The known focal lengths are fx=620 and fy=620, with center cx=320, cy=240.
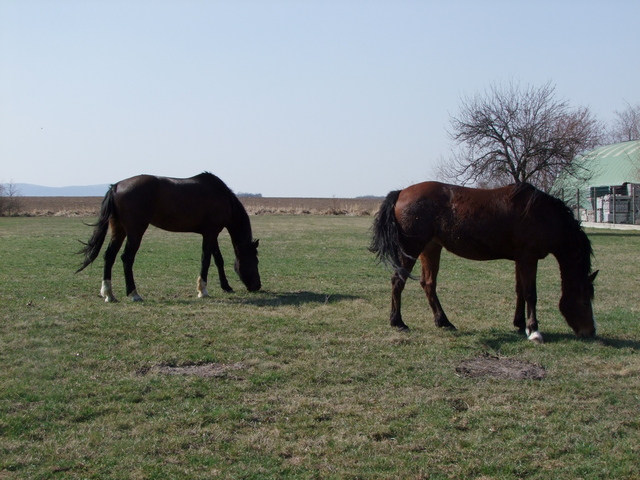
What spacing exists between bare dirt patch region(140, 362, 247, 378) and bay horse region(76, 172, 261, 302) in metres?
4.03

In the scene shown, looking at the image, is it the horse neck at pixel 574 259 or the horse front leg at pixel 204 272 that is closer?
the horse neck at pixel 574 259

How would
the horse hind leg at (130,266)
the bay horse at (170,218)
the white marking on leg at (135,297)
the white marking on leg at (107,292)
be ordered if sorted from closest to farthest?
the white marking on leg at (107,292) < the white marking on leg at (135,297) < the horse hind leg at (130,266) < the bay horse at (170,218)

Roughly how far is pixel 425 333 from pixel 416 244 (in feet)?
3.76

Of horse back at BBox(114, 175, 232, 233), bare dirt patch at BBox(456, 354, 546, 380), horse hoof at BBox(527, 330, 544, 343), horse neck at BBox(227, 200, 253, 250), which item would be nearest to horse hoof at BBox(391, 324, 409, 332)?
bare dirt patch at BBox(456, 354, 546, 380)

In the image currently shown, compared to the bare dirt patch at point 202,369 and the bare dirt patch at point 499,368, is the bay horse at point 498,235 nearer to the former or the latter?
the bare dirt patch at point 499,368

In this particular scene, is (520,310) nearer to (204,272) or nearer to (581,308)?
(581,308)

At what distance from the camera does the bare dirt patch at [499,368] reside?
19.6 feet

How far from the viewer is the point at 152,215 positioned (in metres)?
10.5

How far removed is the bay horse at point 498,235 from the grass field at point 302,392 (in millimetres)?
392

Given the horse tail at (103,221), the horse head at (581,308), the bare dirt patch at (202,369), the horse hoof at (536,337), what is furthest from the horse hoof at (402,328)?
the horse tail at (103,221)

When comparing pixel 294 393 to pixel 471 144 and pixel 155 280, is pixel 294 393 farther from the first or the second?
pixel 471 144

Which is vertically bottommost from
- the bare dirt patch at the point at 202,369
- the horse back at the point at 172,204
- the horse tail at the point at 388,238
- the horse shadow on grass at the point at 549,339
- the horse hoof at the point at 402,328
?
the horse shadow on grass at the point at 549,339

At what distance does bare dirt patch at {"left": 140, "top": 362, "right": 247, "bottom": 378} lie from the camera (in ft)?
19.5

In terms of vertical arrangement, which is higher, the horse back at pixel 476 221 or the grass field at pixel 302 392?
the horse back at pixel 476 221
